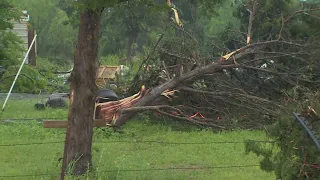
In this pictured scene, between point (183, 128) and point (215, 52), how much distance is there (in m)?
2.49

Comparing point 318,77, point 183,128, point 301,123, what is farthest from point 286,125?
point 318,77

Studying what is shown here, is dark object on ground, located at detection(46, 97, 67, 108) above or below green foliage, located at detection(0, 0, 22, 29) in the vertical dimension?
below

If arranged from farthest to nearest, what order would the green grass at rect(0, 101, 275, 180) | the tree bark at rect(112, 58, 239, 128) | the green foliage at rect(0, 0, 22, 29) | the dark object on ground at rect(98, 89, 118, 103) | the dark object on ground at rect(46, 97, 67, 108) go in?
the dark object on ground at rect(46, 97, 67, 108)
the green foliage at rect(0, 0, 22, 29)
the dark object on ground at rect(98, 89, 118, 103)
the tree bark at rect(112, 58, 239, 128)
the green grass at rect(0, 101, 275, 180)

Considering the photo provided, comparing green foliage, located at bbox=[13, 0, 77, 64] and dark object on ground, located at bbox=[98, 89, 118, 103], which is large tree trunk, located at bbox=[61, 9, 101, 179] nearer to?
dark object on ground, located at bbox=[98, 89, 118, 103]

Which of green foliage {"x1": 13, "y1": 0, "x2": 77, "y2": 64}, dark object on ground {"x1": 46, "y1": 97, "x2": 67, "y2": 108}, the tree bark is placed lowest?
green foliage {"x1": 13, "y1": 0, "x2": 77, "y2": 64}

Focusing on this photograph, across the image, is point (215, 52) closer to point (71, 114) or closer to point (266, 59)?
point (266, 59)

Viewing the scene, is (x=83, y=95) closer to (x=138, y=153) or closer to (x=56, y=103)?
(x=138, y=153)

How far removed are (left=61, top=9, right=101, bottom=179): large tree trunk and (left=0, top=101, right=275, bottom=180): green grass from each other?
290mm

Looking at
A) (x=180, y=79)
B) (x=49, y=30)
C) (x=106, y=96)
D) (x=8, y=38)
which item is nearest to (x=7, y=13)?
(x=8, y=38)

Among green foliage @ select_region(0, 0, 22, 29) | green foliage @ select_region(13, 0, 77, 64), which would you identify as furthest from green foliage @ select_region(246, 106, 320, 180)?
green foliage @ select_region(13, 0, 77, 64)

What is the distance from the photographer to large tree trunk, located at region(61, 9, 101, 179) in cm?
723

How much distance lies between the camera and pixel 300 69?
1252 centimetres

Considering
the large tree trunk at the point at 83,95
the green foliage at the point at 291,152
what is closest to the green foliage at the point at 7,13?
the large tree trunk at the point at 83,95

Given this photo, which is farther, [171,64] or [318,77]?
[171,64]
